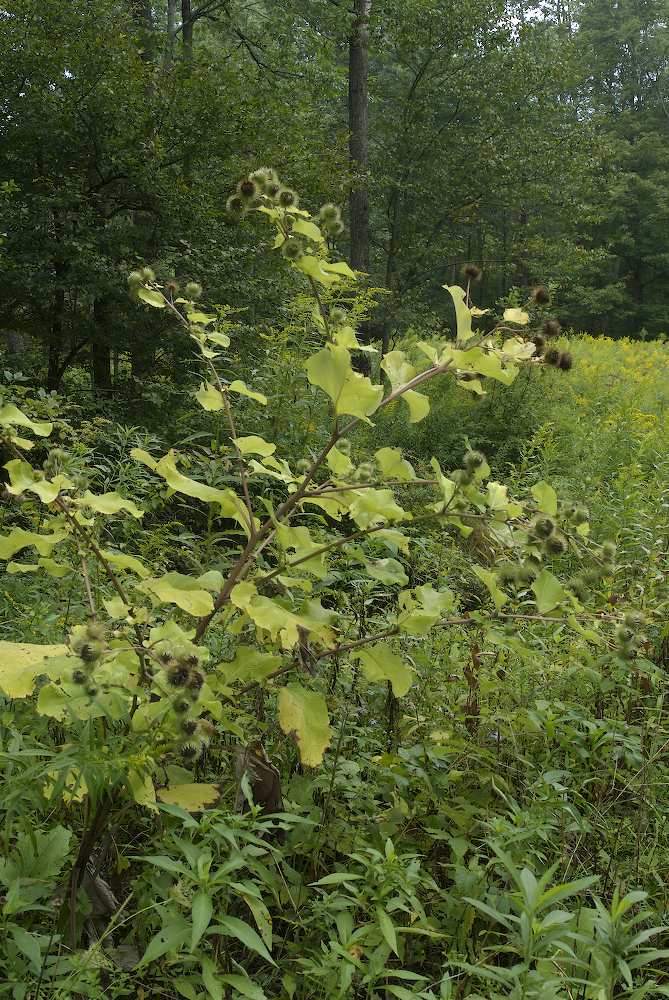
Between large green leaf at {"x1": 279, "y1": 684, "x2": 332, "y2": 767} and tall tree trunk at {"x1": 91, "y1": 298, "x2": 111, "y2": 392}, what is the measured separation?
5227mm

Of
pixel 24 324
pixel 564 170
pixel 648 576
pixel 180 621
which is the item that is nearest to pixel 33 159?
pixel 24 324

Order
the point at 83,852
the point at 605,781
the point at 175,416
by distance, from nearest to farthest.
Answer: the point at 83,852, the point at 605,781, the point at 175,416

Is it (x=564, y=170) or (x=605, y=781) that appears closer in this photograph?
(x=605, y=781)

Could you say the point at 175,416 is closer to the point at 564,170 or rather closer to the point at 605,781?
the point at 605,781

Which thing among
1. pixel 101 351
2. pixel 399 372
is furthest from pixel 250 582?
pixel 101 351

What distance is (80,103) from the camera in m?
6.25

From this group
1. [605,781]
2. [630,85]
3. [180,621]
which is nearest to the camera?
[605,781]

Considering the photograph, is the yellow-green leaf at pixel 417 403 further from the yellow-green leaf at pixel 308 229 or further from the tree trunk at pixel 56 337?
the tree trunk at pixel 56 337

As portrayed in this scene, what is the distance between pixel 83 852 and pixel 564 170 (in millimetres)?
11406

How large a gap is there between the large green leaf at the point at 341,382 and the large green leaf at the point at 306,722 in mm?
587

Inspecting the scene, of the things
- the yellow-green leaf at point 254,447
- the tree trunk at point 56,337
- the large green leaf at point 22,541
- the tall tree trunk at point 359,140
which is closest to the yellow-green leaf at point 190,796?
the large green leaf at point 22,541

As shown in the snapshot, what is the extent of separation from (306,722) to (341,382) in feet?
2.24

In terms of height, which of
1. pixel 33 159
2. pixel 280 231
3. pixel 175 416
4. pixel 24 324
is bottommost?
pixel 175 416

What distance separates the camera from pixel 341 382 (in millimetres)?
1524
